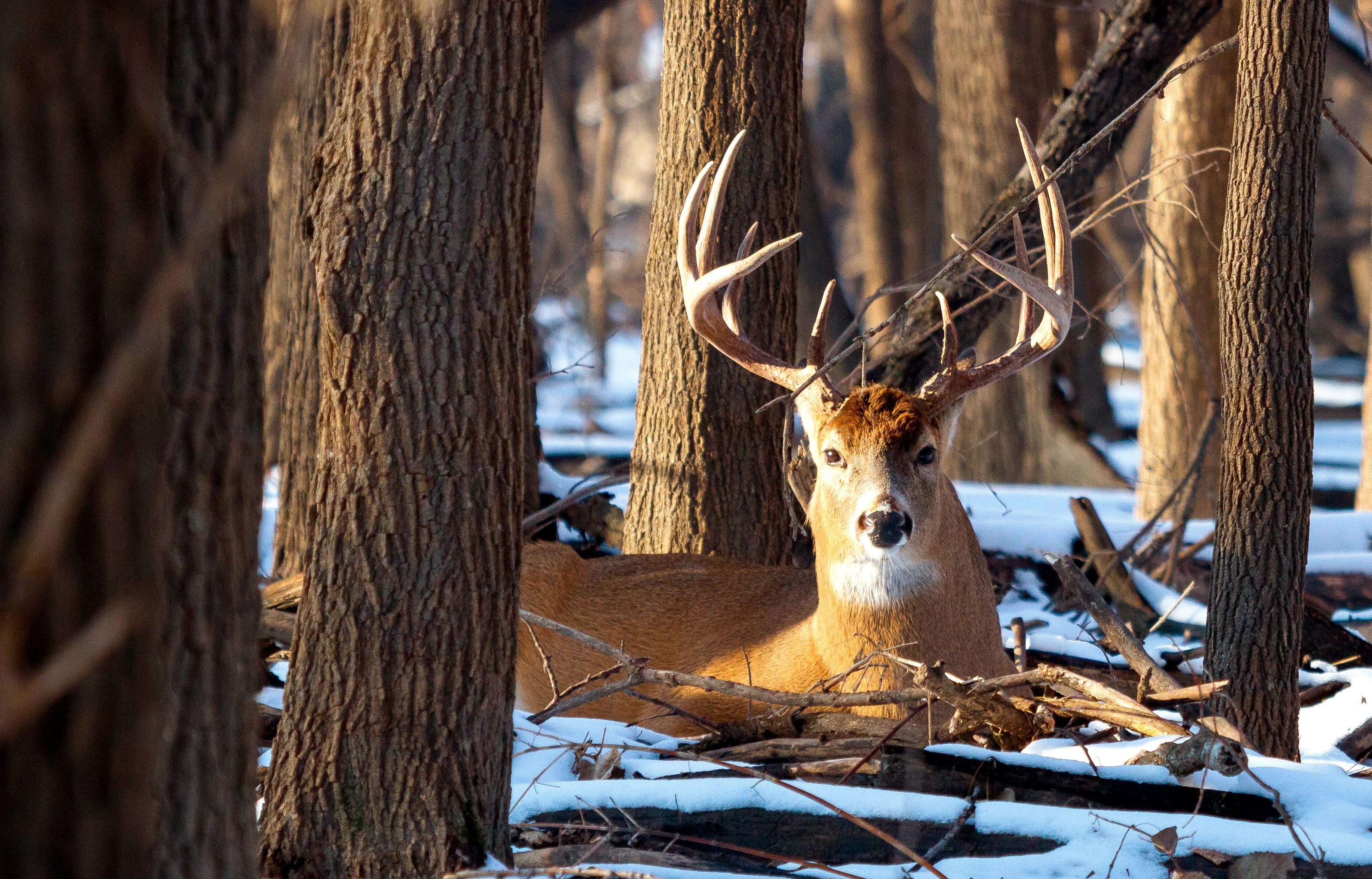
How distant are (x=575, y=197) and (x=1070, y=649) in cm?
1507

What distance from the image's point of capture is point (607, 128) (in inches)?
880

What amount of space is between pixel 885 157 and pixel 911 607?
11152 mm

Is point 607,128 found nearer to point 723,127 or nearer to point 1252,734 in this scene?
point 723,127

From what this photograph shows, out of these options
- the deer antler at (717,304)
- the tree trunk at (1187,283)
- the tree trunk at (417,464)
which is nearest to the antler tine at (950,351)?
A: the deer antler at (717,304)

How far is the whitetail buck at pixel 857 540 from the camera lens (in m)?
4.86

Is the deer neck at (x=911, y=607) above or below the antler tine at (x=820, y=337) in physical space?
below

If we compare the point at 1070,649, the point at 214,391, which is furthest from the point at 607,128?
the point at 214,391

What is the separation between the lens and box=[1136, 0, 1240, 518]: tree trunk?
9352mm

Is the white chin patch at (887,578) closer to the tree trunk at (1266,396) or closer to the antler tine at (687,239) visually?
the tree trunk at (1266,396)

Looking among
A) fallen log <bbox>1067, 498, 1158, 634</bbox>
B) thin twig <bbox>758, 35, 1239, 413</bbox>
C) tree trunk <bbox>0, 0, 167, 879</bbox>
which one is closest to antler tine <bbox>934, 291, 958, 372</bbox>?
thin twig <bbox>758, 35, 1239, 413</bbox>

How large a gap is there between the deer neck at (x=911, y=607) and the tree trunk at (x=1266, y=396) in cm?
88

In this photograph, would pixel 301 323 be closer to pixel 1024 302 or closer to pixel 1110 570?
pixel 1024 302

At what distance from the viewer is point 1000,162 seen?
1126cm

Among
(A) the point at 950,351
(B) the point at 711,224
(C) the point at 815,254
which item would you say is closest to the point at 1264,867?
(A) the point at 950,351
